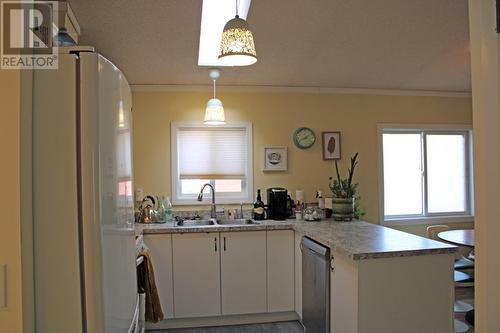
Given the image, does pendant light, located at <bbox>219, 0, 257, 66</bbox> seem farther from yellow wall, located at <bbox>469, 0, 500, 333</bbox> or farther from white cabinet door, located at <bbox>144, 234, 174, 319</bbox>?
white cabinet door, located at <bbox>144, 234, 174, 319</bbox>

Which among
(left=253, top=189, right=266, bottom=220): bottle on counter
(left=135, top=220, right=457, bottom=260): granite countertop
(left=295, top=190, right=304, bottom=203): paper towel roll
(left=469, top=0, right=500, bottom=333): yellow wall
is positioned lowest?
(left=135, top=220, right=457, bottom=260): granite countertop

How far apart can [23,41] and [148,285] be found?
1.82m

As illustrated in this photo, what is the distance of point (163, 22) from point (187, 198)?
5.86ft

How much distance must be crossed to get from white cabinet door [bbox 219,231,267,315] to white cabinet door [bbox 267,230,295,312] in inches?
2.6

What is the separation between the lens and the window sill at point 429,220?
430cm

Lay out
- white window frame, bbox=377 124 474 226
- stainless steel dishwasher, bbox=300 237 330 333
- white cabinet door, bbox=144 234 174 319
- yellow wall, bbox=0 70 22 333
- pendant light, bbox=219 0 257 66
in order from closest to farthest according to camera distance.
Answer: yellow wall, bbox=0 70 22 333, pendant light, bbox=219 0 257 66, stainless steel dishwasher, bbox=300 237 330 333, white cabinet door, bbox=144 234 174 319, white window frame, bbox=377 124 474 226

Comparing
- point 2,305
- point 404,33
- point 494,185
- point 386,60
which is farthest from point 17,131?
point 386,60

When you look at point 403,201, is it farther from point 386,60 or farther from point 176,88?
point 176,88

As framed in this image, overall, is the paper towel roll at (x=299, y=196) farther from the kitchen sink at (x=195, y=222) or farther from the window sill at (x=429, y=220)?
the window sill at (x=429, y=220)

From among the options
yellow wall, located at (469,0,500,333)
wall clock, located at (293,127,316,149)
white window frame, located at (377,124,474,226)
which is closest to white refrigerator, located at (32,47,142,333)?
yellow wall, located at (469,0,500,333)

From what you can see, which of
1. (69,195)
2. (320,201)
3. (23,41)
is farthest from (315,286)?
(23,41)

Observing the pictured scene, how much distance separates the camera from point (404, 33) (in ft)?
10.6

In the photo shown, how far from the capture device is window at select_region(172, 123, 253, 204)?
3885 millimetres

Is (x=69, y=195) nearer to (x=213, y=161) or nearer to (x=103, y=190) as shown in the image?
(x=103, y=190)
